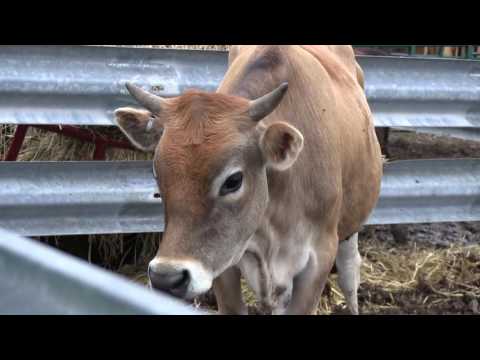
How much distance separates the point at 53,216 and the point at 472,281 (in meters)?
2.90

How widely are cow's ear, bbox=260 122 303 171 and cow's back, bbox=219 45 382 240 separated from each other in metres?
0.27

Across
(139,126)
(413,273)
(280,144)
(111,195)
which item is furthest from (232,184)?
(413,273)

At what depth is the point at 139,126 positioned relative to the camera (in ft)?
10.8

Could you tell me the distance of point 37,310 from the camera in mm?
867

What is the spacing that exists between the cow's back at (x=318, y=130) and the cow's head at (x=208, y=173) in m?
0.28

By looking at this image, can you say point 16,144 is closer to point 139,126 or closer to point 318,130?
point 139,126

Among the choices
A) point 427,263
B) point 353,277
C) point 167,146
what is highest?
point 167,146

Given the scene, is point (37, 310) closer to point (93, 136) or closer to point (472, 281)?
point (93, 136)

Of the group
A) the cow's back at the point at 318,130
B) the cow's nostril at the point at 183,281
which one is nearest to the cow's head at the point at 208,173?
the cow's nostril at the point at 183,281

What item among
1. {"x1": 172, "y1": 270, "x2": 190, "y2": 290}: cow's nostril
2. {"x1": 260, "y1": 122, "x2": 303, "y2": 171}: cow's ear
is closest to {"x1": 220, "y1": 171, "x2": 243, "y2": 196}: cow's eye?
{"x1": 260, "y1": 122, "x2": 303, "y2": 171}: cow's ear

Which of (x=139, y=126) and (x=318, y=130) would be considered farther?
(x=318, y=130)

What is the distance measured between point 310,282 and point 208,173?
978 millimetres

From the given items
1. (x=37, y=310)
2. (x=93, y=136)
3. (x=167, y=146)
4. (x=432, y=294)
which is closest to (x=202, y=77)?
(x=93, y=136)

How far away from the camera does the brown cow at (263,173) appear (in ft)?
9.35
